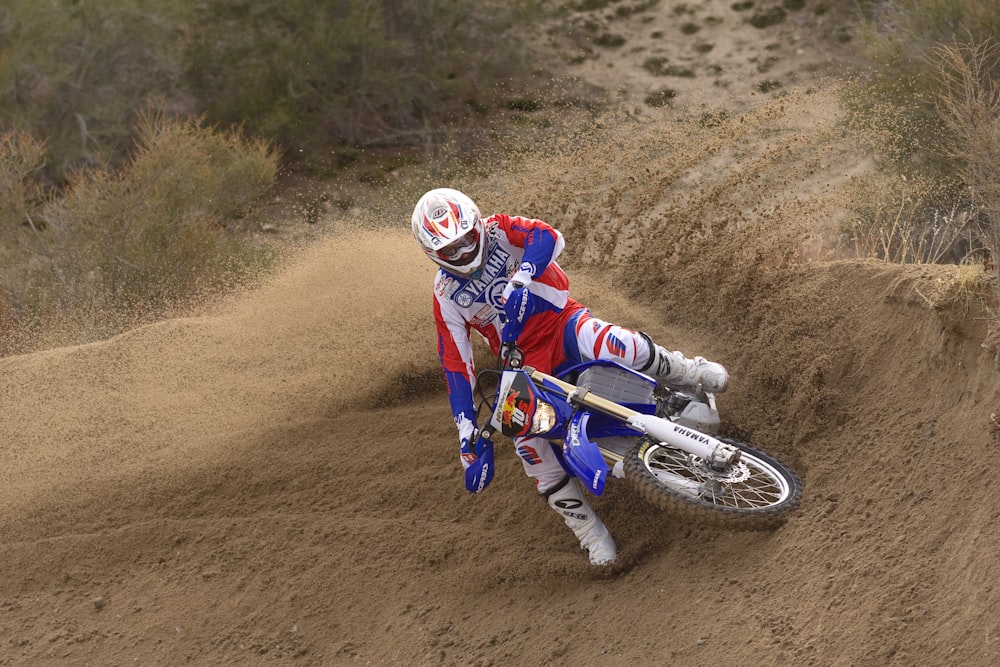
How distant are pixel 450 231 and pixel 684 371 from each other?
1.94 meters

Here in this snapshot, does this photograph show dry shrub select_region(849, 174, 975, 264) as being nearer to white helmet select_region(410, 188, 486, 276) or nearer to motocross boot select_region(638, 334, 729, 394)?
motocross boot select_region(638, 334, 729, 394)

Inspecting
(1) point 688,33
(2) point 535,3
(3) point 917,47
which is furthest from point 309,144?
(3) point 917,47

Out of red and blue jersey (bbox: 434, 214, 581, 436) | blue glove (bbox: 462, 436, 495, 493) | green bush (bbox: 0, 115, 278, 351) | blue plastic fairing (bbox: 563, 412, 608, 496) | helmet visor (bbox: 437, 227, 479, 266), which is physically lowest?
green bush (bbox: 0, 115, 278, 351)

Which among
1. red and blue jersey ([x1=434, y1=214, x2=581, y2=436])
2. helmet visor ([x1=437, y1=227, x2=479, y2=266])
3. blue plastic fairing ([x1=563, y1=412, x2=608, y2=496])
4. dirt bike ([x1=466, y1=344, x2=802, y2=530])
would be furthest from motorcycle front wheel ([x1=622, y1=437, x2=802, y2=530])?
helmet visor ([x1=437, y1=227, x2=479, y2=266])

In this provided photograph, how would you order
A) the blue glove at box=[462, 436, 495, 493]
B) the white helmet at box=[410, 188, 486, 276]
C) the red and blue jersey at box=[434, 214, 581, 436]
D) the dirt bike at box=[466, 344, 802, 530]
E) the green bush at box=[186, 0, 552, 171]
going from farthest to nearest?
the green bush at box=[186, 0, 552, 171], the red and blue jersey at box=[434, 214, 581, 436], the white helmet at box=[410, 188, 486, 276], the blue glove at box=[462, 436, 495, 493], the dirt bike at box=[466, 344, 802, 530]

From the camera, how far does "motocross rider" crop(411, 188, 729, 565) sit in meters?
6.54

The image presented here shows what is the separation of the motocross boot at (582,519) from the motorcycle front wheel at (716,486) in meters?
0.77

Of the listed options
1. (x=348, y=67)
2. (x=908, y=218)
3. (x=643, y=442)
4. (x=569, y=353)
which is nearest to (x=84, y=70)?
(x=348, y=67)

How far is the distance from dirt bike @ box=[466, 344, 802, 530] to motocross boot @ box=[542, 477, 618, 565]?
0.25 m

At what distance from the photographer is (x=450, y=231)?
21.4 feet

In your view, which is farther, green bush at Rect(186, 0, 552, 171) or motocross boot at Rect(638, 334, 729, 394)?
green bush at Rect(186, 0, 552, 171)

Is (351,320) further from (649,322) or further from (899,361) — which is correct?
(899,361)

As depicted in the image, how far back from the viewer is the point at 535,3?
20.5 m

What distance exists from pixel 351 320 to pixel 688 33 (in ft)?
40.7
